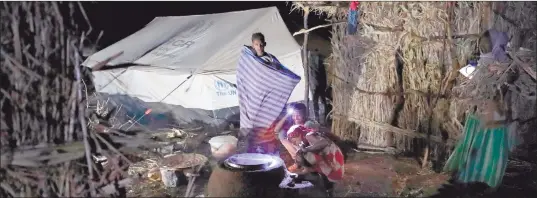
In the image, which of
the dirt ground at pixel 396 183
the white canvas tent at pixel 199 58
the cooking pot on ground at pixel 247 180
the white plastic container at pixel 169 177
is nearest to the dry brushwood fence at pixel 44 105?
the cooking pot on ground at pixel 247 180

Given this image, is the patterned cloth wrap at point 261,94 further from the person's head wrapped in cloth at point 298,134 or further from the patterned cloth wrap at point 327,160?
the patterned cloth wrap at point 327,160

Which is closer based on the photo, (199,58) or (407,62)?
(407,62)

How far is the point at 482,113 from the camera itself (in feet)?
20.6

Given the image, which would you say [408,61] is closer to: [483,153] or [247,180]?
[483,153]

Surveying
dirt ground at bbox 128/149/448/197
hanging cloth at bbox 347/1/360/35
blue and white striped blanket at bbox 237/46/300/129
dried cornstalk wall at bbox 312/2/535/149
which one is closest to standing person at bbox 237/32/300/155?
blue and white striped blanket at bbox 237/46/300/129

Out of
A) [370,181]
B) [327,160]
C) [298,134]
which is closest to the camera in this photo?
[327,160]

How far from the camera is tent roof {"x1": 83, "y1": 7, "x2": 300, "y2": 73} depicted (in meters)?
10.9

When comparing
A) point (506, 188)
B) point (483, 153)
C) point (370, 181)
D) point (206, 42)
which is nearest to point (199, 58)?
point (206, 42)

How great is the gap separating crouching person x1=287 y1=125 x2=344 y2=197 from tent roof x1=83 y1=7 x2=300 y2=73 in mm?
4418

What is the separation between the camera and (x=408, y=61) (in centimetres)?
777

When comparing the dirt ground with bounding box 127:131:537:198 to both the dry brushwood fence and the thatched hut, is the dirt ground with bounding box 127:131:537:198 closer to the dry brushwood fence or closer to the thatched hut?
the thatched hut

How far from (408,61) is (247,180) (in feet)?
12.4

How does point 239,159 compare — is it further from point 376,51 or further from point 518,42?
point 518,42

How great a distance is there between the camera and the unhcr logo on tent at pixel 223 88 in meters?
10.5
